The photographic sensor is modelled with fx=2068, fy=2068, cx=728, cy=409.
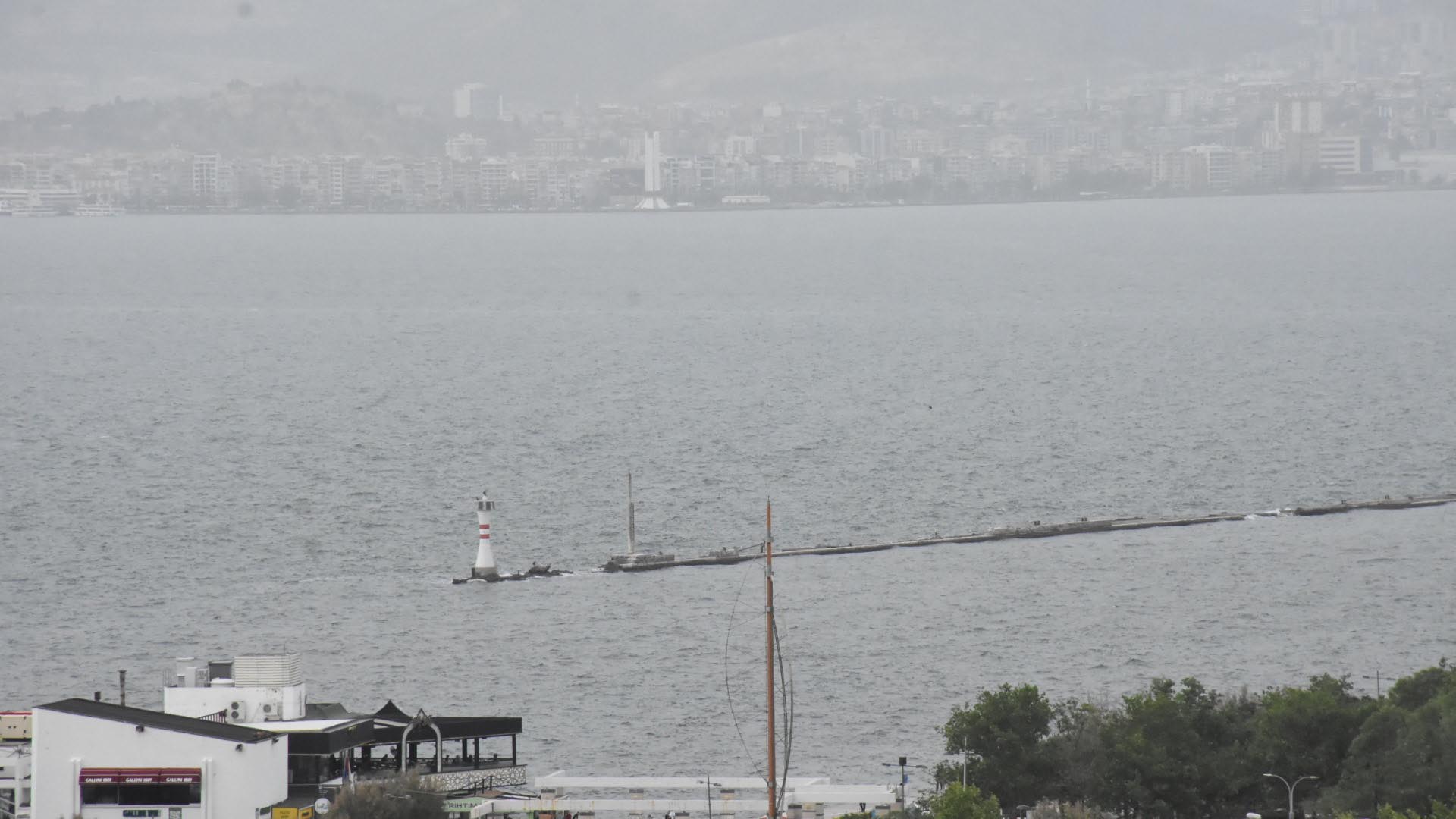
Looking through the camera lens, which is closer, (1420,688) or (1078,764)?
(1078,764)

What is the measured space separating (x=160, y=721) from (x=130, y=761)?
542 millimetres

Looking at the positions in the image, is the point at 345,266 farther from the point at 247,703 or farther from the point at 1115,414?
the point at 247,703

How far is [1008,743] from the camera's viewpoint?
1026 inches

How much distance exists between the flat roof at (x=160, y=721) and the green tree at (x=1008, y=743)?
28.7 ft

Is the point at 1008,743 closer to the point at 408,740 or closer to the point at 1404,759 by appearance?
the point at 1404,759

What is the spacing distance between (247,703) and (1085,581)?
88.3ft

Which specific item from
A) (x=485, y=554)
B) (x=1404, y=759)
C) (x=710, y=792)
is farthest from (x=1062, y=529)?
(x=1404, y=759)

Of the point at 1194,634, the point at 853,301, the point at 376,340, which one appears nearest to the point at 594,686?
the point at 1194,634

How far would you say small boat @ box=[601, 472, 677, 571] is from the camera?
5100 cm

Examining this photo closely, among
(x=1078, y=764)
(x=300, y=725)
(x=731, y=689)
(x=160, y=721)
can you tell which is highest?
(x=160, y=721)

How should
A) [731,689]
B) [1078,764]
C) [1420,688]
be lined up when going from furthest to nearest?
[731,689] → [1420,688] → [1078,764]

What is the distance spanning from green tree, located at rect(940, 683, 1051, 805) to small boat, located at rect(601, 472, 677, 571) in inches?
972

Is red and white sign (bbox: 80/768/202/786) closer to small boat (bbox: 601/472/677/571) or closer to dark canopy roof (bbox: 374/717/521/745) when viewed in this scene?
dark canopy roof (bbox: 374/717/521/745)

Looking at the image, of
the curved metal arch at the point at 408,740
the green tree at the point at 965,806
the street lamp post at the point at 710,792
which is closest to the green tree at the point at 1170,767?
the street lamp post at the point at 710,792
